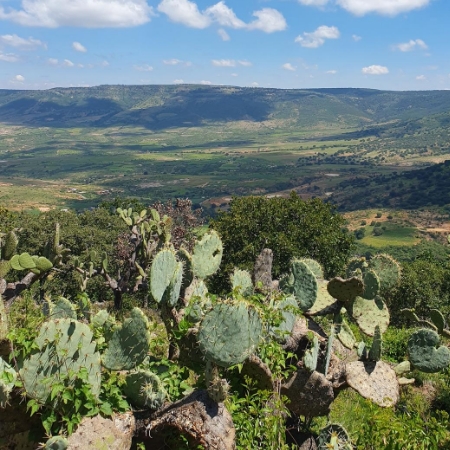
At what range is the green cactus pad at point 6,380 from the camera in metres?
3.45

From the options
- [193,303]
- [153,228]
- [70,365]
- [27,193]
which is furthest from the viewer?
[27,193]

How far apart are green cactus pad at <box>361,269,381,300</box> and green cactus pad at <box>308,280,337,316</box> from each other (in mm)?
449

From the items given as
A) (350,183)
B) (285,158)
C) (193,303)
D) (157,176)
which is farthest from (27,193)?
(193,303)

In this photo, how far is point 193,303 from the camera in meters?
5.09

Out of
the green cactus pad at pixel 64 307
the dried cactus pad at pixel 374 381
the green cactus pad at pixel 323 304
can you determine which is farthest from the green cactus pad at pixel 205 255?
the dried cactus pad at pixel 374 381

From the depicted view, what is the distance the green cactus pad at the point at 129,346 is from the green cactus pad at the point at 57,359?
12.4 inches

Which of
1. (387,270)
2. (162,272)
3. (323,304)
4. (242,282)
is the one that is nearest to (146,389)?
(162,272)

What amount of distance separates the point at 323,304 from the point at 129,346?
3157 mm

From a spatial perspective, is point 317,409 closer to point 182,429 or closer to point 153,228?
point 182,429

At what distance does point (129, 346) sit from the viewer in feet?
13.8

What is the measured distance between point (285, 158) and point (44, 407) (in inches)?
6954

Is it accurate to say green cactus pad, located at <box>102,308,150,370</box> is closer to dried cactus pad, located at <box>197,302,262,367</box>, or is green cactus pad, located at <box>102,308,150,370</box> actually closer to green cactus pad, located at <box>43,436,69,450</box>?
dried cactus pad, located at <box>197,302,262,367</box>

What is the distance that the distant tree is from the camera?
61.4ft

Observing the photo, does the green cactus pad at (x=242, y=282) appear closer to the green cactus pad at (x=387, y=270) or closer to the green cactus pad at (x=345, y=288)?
the green cactus pad at (x=345, y=288)
